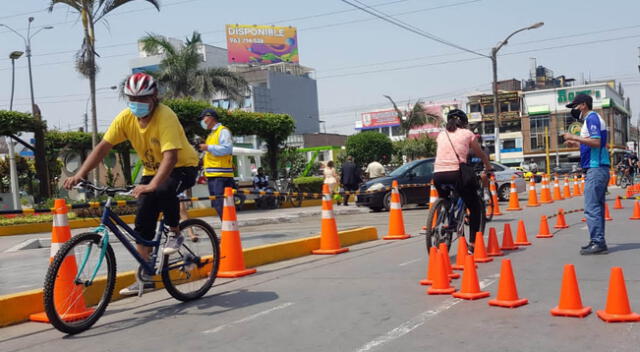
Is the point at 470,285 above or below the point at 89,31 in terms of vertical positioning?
below

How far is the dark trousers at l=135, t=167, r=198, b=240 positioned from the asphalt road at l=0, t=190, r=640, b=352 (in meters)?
0.75

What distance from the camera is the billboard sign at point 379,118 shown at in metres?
108

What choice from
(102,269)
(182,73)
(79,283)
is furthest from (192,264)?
(182,73)

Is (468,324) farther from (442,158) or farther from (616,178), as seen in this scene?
(616,178)

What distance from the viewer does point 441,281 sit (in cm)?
573

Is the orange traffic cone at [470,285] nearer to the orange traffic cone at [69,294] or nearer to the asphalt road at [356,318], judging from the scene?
the asphalt road at [356,318]

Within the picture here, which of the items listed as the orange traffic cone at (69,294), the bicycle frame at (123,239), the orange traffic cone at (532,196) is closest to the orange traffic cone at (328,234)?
the bicycle frame at (123,239)

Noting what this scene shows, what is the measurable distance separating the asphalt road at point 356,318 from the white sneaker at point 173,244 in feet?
1.69

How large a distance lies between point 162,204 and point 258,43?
79.6 m

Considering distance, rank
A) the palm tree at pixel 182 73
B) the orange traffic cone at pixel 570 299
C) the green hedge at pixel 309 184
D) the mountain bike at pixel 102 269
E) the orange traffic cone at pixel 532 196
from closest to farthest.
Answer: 1. the orange traffic cone at pixel 570 299
2. the mountain bike at pixel 102 269
3. the orange traffic cone at pixel 532 196
4. the green hedge at pixel 309 184
5. the palm tree at pixel 182 73

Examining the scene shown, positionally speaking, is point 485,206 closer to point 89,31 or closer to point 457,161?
point 457,161

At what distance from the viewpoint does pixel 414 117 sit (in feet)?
193

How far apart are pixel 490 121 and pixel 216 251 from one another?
88722mm

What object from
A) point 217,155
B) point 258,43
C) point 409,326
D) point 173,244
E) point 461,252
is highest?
point 258,43
